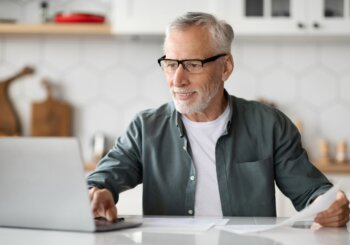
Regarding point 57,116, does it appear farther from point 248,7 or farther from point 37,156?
point 37,156

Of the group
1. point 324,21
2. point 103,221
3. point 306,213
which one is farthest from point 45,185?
point 324,21

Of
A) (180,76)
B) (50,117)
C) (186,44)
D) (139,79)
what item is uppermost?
(186,44)

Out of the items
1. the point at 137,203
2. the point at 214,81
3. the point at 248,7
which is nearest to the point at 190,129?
the point at 214,81

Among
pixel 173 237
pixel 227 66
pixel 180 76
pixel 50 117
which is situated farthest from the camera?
pixel 50 117

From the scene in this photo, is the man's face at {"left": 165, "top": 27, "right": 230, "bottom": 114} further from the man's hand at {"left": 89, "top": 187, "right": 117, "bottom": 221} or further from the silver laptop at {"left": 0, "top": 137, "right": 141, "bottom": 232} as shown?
the silver laptop at {"left": 0, "top": 137, "right": 141, "bottom": 232}

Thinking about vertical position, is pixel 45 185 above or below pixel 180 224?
above

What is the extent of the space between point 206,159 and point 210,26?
46 cm

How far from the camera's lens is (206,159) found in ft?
7.23

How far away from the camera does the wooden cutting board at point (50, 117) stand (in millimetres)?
3695

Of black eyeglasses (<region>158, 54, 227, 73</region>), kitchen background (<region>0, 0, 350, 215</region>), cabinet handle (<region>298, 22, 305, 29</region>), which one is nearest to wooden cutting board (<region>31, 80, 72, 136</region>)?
kitchen background (<region>0, 0, 350, 215</region>)

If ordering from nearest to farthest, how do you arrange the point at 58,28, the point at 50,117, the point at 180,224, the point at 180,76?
1. the point at 180,224
2. the point at 180,76
3. the point at 58,28
4. the point at 50,117

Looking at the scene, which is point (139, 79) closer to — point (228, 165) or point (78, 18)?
point (78, 18)

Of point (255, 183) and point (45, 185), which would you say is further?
point (255, 183)

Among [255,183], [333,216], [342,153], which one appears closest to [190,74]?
[255,183]
